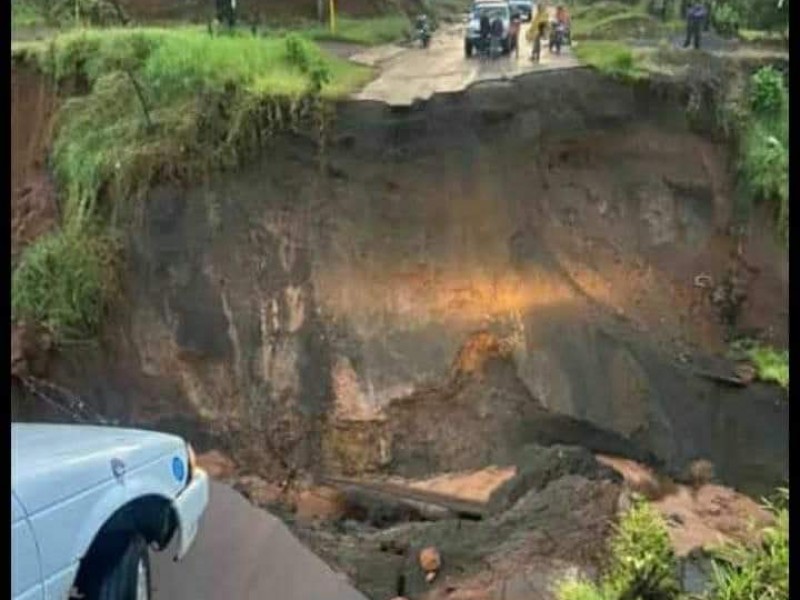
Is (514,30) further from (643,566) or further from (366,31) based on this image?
(643,566)

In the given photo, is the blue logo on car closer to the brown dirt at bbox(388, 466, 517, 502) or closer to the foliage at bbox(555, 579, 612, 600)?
the brown dirt at bbox(388, 466, 517, 502)

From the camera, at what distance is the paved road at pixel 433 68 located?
1.74 m

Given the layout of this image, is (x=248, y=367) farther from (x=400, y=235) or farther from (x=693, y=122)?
(x=693, y=122)

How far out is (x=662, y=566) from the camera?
1.57 meters

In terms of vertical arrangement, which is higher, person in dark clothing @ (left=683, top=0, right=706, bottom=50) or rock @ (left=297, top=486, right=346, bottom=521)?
person in dark clothing @ (left=683, top=0, right=706, bottom=50)

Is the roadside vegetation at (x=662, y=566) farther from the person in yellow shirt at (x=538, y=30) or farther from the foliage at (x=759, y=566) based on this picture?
the person in yellow shirt at (x=538, y=30)

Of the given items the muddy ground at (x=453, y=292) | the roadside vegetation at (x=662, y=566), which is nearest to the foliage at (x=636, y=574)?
the roadside vegetation at (x=662, y=566)

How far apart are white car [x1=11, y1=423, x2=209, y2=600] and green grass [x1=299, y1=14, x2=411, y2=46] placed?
2.30 feet

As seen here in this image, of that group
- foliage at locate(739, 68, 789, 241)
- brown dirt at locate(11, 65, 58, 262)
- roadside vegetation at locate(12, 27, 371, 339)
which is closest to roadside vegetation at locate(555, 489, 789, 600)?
foliage at locate(739, 68, 789, 241)

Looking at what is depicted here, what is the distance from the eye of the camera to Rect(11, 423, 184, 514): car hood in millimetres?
1201

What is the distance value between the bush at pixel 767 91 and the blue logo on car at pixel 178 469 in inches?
42.1

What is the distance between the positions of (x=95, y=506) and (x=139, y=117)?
0.73 meters

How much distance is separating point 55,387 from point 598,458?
0.90 metres

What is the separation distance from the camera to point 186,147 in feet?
5.74
